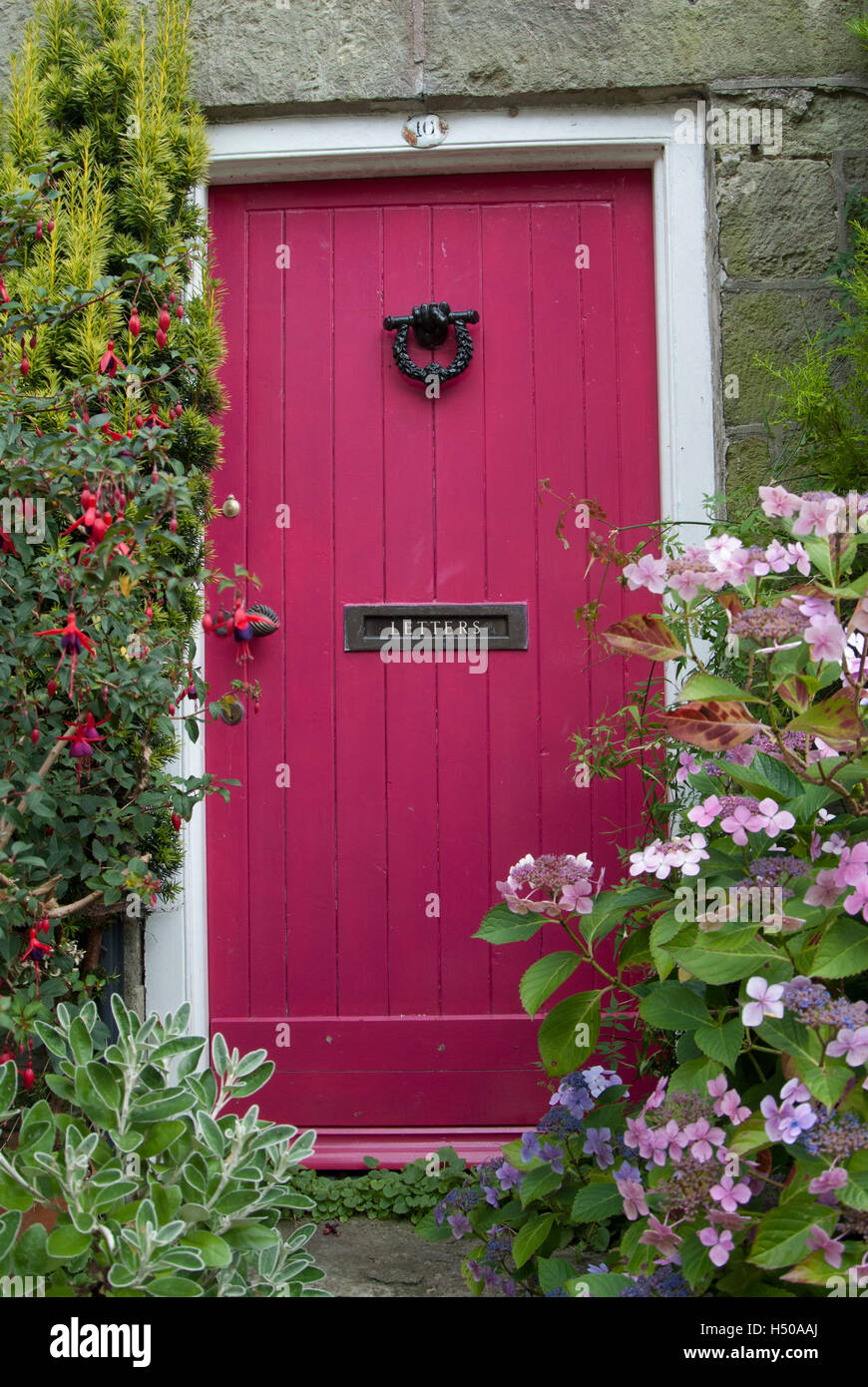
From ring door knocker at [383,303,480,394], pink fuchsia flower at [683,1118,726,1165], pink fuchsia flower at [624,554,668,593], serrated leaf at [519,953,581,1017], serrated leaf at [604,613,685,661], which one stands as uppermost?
ring door knocker at [383,303,480,394]

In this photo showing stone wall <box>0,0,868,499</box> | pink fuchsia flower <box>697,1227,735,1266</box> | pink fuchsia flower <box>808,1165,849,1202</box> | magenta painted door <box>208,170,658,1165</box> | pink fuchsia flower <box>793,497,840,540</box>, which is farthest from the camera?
magenta painted door <box>208,170,658,1165</box>

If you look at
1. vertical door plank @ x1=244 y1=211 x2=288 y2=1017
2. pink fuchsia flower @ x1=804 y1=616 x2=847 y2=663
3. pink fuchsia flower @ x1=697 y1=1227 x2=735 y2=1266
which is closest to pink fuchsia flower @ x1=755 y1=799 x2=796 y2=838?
pink fuchsia flower @ x1=804 y1=616 x2=847 y2=663

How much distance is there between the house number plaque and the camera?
8.97ft

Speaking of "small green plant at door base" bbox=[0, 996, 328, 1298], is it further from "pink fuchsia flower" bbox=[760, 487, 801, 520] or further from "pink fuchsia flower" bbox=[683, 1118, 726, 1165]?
"pink fuchsia flower" bbox=[760, 487, 801, 520]

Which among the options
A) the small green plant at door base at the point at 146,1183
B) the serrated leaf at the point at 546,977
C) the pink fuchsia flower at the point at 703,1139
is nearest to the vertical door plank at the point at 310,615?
the small green plant at door base at the point at 146,1183

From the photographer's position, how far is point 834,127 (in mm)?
2617

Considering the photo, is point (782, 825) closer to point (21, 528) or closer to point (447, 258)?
point (21, 528)

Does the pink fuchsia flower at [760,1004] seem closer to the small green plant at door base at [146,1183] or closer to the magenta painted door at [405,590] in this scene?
the small green plant at door base at [146,1183]

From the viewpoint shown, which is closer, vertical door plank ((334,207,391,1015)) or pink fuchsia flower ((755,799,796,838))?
pink fuchsia flower ((755,799,796,838))

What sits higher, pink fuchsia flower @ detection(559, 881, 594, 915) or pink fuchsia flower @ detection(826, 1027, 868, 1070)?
pink fuchsia flower @ detection(559, 881, 594, 915)

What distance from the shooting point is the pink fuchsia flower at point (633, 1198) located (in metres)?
1.52

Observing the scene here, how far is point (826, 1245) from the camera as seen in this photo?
4.01 ft

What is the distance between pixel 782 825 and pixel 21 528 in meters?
1.36

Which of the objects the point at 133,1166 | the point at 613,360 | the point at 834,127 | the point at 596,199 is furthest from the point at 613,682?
the point at 133,1166
